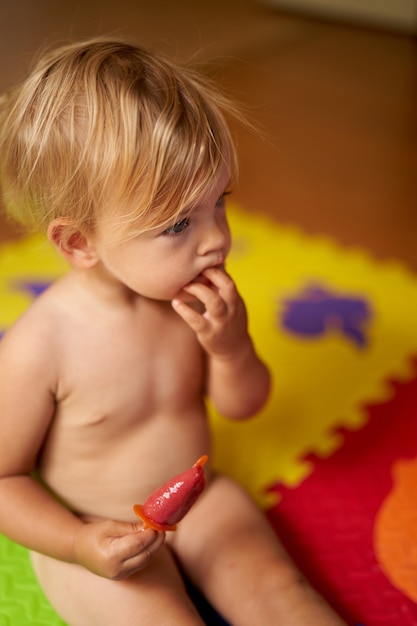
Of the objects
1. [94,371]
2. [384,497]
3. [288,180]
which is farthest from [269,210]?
[94,371]

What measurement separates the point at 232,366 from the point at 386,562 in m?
0.29

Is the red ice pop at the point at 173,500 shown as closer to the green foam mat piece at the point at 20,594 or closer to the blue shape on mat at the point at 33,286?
the green foam mat piece at the point at 20,594

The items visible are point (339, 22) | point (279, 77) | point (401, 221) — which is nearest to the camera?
point (401, 221)

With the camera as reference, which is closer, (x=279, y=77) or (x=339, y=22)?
(x=279, y=77)

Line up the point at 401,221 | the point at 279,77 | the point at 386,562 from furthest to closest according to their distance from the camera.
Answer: the point at 279,77, the point at 401,221, the point at 386,562

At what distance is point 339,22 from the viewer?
2.86 m

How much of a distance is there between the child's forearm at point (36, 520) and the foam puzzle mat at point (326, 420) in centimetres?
10

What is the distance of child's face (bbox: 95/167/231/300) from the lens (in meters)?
0.70

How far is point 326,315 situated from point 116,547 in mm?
671

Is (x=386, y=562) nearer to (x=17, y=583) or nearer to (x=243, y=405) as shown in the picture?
(x=243, y=405)

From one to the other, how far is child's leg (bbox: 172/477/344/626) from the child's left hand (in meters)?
0.18

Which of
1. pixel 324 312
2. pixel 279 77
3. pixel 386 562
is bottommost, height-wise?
pixel 386 562

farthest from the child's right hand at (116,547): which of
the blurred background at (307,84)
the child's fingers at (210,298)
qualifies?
the blurred background at (307,84)

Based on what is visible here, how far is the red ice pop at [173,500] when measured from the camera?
67cm
